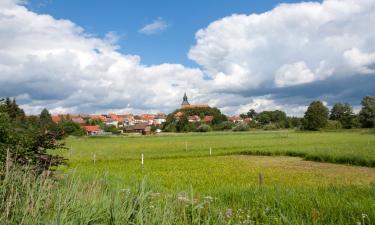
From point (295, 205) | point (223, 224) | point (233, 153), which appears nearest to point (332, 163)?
point (233, 153)

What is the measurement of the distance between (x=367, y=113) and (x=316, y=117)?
550 inches

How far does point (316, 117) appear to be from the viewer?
371ft

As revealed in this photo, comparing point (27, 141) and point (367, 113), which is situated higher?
point (367, 113)

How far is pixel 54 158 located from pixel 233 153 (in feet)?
101

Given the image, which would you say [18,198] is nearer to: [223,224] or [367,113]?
[223,224]

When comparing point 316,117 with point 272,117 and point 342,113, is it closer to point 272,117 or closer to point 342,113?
point 342,113

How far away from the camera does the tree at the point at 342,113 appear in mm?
123188

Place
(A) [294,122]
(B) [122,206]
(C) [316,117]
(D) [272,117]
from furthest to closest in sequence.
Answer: (D) [272,117], (A) [294,122], (C) [316,117], (B) [122,206]

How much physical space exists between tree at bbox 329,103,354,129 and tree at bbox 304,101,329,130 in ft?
39.1

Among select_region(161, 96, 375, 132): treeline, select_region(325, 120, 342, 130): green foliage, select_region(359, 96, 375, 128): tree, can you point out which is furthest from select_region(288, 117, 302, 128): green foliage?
select_region(359, 96, 375, 128): tree

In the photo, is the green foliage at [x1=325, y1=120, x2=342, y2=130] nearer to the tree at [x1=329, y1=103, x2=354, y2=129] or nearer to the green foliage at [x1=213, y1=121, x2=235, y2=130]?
the tree at [x1=329, y1=103, x2=354, y2=129]

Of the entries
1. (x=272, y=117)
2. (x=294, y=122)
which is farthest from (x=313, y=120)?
(x=272, y=117)

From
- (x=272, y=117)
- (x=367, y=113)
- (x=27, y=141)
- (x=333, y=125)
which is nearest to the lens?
(x=27, y=141)

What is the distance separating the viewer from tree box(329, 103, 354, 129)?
404ft
